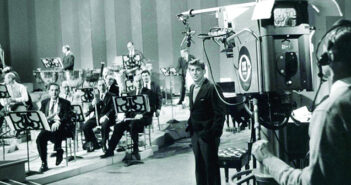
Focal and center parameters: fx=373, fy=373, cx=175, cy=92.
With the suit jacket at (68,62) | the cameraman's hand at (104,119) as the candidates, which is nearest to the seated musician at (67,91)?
the cameraman's hand at (104,119)

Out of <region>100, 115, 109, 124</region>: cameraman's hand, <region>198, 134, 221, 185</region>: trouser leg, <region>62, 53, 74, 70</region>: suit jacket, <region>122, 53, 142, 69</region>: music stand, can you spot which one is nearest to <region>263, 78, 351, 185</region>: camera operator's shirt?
<region>198, 134, 221, 185</region>: trouser leg

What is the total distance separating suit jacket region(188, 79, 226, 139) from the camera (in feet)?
12.8

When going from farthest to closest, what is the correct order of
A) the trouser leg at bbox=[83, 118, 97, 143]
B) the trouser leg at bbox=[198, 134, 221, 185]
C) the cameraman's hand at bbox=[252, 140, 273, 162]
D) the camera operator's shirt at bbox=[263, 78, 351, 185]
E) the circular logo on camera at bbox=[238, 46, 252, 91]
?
1. the trouser leg at bbox=[83, 118, 97, 143]
2. the trouser leg at bbox=[198, 134, 221, 185]
3. the circular logo on camera at bbox=[238, 46, 252, 91]
4. the cameraman's hand at bbox=[252, 140, 273, 162]
5. the camera operator's shirt at bbox=[263, 78, 351, 185]

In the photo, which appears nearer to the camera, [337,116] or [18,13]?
[337,116]

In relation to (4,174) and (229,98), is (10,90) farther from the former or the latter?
(229,98)

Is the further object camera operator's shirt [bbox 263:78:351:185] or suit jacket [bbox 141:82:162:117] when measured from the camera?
suit jacket [bbox 141:82:162:117]

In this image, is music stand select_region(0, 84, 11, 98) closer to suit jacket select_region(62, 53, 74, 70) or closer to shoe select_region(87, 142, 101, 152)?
shoe select_region(87, 142, 101, 152)

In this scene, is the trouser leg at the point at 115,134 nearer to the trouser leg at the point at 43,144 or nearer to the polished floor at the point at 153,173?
the polished floor at the point at 153,173

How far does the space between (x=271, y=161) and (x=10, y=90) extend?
21.3 ft

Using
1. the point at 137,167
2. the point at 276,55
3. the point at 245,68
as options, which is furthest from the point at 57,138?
the point at 276,55

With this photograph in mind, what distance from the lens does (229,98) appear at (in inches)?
279

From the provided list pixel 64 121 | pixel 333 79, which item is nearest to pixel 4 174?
pixel 64 121

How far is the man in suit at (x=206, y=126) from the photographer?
12.8 ft

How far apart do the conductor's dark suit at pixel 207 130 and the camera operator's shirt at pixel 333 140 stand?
2648 mm
